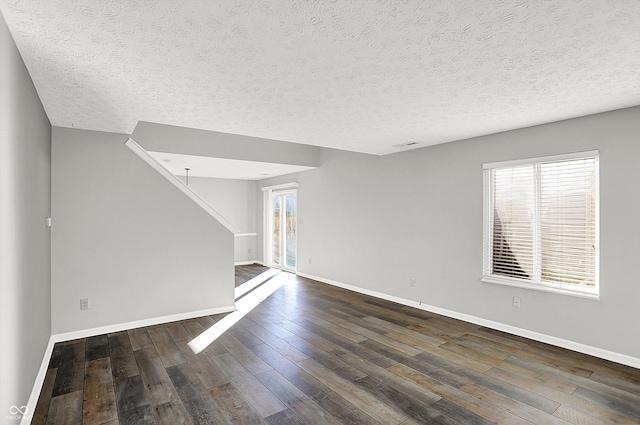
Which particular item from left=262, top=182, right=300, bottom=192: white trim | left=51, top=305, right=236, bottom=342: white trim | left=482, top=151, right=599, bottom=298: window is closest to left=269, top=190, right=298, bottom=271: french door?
left=262, top=182, right=300, bottom=192: white trim

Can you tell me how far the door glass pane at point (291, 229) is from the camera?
8.24m

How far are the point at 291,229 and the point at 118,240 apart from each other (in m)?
4.56

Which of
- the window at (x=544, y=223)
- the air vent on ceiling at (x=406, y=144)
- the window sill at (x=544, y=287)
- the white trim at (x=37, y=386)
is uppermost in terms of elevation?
the air vent on ceiling at (x=406, y=144)

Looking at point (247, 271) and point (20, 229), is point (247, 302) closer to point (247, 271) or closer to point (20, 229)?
point (247, 271)

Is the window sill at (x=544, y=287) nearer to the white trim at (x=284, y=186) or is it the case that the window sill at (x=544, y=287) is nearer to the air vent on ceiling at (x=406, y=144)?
the air vent on ceiling at (x=406, y=144)

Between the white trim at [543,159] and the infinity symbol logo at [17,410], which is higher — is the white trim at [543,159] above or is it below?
above

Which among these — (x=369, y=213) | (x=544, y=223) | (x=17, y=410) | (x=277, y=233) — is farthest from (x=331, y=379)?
(x=277, y=233)

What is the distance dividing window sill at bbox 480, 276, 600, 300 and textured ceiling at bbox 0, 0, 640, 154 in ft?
5.83

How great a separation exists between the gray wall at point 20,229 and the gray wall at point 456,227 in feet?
14.4

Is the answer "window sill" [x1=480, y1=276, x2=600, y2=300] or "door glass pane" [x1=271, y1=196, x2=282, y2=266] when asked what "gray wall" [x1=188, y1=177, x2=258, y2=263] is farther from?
"window sill" [x1=480, y1=276, x2=600, y2=300]

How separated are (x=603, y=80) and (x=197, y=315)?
491cm

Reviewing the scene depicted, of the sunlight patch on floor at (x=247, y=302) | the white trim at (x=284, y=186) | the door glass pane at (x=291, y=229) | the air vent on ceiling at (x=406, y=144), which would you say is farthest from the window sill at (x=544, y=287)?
the door glass pane at (x=291, y=229)

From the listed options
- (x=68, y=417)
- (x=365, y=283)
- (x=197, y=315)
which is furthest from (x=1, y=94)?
(x=365, y=283)

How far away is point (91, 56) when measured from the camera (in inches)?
84.0
